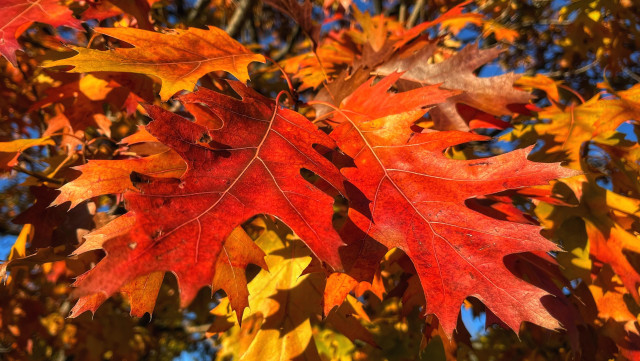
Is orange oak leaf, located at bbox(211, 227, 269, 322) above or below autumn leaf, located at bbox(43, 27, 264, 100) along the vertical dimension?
below

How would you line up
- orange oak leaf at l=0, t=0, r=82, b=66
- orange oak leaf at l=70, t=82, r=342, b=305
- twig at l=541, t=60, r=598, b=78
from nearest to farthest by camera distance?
orange oak leaf at l=70, t=82, r=342, b=305, orange oak leaf at l=0, t=0, r=82, b=66, twig at l=541, t=60, r=598, b=78

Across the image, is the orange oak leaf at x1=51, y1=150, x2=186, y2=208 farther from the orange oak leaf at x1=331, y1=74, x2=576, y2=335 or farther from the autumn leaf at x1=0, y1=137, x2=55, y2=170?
the autumn leaf at x1=0, y1=137, x2=55, y2=170

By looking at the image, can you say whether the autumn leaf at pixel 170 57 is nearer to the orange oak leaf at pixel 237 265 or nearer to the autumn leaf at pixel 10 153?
the orange oak leaf at pixel 237 265

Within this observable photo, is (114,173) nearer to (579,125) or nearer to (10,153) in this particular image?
(10,153)

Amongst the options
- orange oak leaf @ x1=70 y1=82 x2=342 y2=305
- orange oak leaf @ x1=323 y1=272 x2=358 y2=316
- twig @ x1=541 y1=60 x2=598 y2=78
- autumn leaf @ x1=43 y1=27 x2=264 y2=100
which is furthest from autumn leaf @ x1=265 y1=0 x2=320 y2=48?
twig @ x1=541 y1=60 x2=598 y2=78

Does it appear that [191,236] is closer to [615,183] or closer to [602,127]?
[602,127]

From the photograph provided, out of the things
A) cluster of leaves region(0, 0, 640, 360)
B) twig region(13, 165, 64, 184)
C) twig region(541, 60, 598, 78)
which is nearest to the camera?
cluster of leaves region(0, 0, 640, 360)

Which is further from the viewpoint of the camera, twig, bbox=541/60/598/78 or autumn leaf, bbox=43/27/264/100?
twig, bbox=541/60/598/78

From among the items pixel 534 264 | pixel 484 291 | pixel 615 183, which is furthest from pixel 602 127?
pixel 484 291

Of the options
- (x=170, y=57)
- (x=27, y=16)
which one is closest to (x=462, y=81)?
(x=170, y=57)
